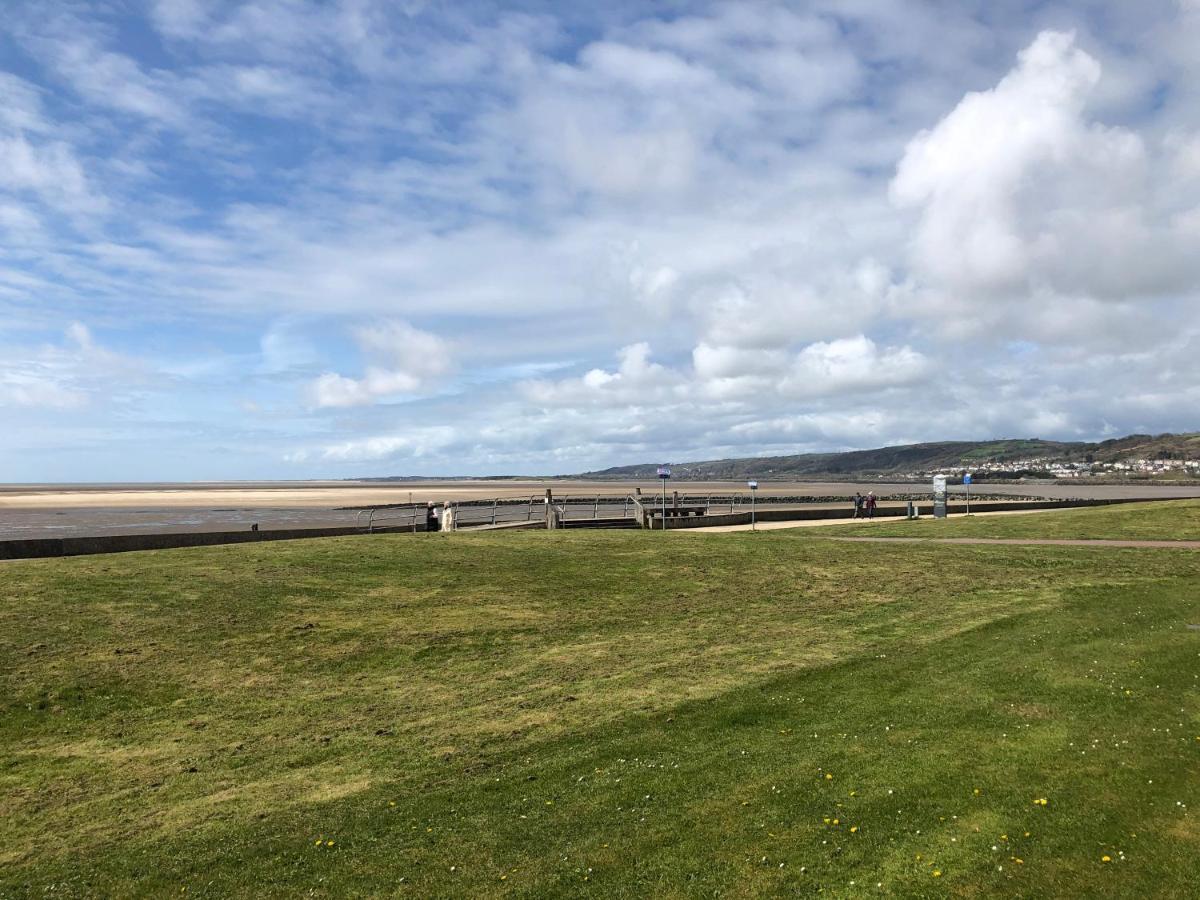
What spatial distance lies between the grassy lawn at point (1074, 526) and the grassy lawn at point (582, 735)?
45.9ft

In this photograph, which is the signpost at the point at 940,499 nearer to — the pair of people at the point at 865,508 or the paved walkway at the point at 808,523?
the paved walkway at the point at 808,523

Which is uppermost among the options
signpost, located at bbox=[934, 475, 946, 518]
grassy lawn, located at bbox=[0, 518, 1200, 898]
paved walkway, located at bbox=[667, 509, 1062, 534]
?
signpost, located at bbox=[934, 475, 946, 518]

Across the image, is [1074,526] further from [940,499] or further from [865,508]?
[865,508]

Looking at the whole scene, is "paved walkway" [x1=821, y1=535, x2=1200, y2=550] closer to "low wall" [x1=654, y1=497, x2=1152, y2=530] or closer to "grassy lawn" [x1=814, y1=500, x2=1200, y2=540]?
"grassy lawn" [x1=814, y1=500, x2=1200, y2=540]

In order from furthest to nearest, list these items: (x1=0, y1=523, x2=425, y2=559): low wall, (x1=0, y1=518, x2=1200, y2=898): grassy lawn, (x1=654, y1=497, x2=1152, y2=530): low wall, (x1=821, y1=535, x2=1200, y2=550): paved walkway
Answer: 1. (x1=654, y1=497, x2=1152, y2=530): low wall
2. (x1=821, y1=535, x2=1200, y2=550): paved walkway
3. (x1=0, y1=523, x2=425, y2=559): low wall
4. (x1=0, y1=518, x2=1200, y2=898): grassy lawn

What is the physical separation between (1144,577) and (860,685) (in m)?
15.8

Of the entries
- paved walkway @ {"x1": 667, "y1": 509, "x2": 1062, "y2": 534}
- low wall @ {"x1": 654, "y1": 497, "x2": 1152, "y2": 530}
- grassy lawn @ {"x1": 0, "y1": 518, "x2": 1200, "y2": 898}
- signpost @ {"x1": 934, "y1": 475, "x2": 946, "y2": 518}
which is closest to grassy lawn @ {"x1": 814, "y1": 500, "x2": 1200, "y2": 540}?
paved walkway @ {"x1": 667, "y1": 509, "x2": 1062, "y2": 534}

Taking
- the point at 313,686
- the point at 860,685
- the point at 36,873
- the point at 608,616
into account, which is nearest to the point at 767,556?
the point at 608,616

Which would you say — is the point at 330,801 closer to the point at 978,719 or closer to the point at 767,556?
the point at 978,719

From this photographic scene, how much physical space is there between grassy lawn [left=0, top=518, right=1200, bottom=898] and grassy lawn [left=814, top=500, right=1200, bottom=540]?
1400 cm

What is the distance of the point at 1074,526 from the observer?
37.3 meters

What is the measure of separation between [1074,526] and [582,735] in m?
34.1

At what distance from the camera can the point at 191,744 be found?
11.9m

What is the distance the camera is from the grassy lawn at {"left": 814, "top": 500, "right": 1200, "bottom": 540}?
34.7m
